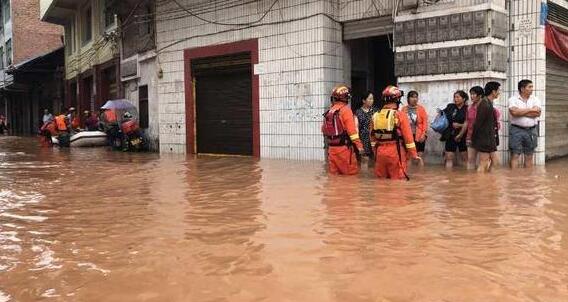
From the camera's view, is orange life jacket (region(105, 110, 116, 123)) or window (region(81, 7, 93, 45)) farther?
window (region(81, 7, 93, 45))

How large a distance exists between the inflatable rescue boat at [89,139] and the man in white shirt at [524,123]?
47.3ft

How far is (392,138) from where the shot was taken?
8.40 metres

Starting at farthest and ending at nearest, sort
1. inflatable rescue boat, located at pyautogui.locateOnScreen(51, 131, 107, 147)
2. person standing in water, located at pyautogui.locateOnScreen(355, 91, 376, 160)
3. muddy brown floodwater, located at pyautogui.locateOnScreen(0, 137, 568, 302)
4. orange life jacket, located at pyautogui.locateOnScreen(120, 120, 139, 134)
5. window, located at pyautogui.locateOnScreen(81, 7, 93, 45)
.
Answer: window, located at pyautogui.locateOnScreen(81, 7, 93, 45), inflatable rescue boat, located at pyautogui.locateOnScreen(51, 131, 107, 147), orange life jacket, located at pyautogui.locateOnScreen(120, 120, 139, 134), person standing in water, located at pyautogui.locateOnScreen(355, 91, 376, 160), muddy brown floodwater, located at pyautogui.locateOnScreen(0, 137, 568, 302)

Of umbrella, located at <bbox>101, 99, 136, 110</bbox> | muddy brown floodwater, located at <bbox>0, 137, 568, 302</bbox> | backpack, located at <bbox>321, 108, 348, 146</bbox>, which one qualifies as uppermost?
umbrella, located at <bbox>101, 99, 136, 110</bbox>

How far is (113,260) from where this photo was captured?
449 centimetres

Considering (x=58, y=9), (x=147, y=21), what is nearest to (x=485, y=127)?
(x=147, y=21)

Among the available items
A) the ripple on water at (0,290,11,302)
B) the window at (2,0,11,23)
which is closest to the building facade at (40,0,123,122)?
the window at (2,0,11,23)

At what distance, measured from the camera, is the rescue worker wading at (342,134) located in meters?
9.04

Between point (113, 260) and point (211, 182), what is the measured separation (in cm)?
474

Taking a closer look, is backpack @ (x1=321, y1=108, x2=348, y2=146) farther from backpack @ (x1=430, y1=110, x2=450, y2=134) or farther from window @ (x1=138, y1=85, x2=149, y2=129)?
window @ (x1=138, y1=85, x2=149, y2=129)

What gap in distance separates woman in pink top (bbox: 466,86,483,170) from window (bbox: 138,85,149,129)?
11.0m

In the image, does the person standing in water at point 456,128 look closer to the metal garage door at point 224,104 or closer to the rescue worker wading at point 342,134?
the rescue worker wading at point 342,134

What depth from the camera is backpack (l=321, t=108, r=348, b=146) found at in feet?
29.9

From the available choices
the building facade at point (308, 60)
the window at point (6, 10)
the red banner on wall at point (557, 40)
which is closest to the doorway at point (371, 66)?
the building facade at point (308, 60)
